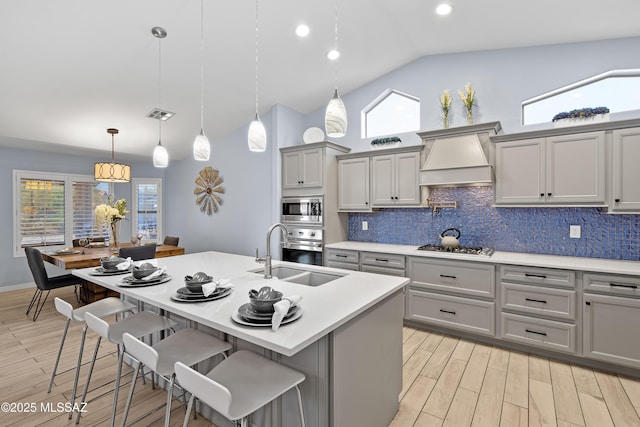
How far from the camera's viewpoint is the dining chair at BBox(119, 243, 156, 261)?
3.79 m

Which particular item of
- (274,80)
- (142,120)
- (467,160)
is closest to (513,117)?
(467,160)

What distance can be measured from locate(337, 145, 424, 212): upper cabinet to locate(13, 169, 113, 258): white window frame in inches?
194

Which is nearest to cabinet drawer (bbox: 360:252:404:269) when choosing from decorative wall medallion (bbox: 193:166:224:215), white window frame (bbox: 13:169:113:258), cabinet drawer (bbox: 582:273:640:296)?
cabinet drawer (bbox: 582:273:640:296)

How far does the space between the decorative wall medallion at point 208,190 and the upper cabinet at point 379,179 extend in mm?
2501

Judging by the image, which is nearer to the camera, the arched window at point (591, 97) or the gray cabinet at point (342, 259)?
the arched window at point (591, 97)

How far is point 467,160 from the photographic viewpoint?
128 inches

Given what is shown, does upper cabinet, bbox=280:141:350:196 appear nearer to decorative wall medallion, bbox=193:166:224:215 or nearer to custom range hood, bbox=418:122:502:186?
custom range hood, bbox=418:122:502:186

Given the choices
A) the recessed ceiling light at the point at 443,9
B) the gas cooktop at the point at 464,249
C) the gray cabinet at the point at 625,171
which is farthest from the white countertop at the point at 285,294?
the recessed ceiling light at the point at 443,9

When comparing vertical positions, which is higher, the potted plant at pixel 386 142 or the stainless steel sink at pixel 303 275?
the potted plant at pixel 386 142

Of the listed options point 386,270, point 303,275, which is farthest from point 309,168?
point 303,275

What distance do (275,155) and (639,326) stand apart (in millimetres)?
4196

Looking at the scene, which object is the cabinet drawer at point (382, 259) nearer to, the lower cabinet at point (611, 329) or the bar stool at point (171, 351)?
the lower cabinet at point (611, 329)

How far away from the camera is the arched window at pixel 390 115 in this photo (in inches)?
163

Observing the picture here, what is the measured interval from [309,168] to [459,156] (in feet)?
6.20
